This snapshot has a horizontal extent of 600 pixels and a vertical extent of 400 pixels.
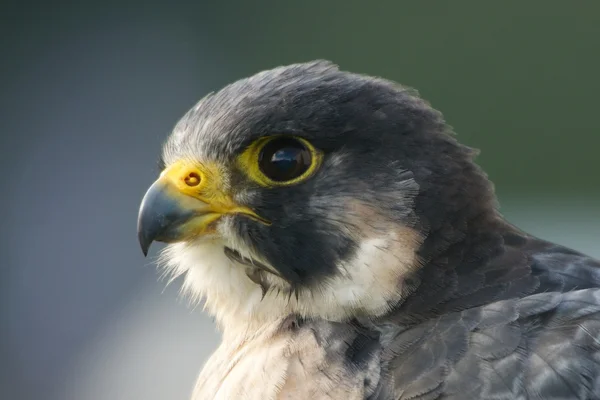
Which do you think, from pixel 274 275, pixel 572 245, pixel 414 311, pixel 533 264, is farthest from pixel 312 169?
pixel 572 245

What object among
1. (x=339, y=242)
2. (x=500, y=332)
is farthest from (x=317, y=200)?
(x=500, y=332)

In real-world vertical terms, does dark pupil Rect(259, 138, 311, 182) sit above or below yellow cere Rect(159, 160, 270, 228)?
above

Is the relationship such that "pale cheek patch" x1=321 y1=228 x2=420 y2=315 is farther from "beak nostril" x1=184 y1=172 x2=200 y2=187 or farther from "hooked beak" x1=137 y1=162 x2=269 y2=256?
"beak nostril" x1=184 y1=172 x2=200 y2=187

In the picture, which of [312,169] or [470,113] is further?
[470,113]

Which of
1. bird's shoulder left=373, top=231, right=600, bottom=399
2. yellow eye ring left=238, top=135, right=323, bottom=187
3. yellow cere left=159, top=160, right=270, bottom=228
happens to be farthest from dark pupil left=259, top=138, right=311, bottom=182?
bird's shoulder left=373, top=231, right=600, bottom=399

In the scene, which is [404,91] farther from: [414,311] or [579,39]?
[579,39]

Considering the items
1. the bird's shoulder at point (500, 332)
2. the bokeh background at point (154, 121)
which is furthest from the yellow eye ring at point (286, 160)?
the bokeh background at point (154, 121)
